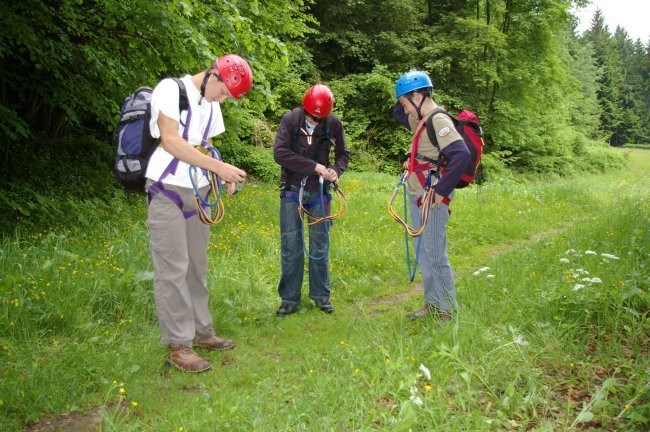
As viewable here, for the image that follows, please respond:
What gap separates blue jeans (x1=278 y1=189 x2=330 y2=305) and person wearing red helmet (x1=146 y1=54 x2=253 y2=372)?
4.10ft

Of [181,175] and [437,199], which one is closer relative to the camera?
[181,175]

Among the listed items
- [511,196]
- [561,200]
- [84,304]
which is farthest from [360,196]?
[84,304]

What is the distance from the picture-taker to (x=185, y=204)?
156 inches

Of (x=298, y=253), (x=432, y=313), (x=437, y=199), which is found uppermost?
(x=437, y=199)

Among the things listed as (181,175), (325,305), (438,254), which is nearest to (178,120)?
(181,175)

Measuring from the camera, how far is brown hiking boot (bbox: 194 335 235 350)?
445 cm

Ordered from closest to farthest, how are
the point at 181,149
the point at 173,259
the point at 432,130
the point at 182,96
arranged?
the point at 181,149
the point at 182,96
the point at 173,259
the point at 432,130

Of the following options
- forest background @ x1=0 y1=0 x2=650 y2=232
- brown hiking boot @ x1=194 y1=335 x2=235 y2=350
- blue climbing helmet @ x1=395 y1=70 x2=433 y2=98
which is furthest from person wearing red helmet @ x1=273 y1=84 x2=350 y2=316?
forest background @ x1=0 y1=0 x2=650 y2=232

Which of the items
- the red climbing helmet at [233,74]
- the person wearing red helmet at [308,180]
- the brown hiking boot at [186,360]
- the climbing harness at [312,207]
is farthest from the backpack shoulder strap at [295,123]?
the brown hiking boot at [186,360]

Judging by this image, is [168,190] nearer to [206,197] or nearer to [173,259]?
[206,197]

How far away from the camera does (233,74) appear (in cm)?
383

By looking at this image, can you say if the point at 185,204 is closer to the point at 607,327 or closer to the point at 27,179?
the point at 607,327

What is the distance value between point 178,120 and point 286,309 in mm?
2494

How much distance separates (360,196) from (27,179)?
6.72 m
